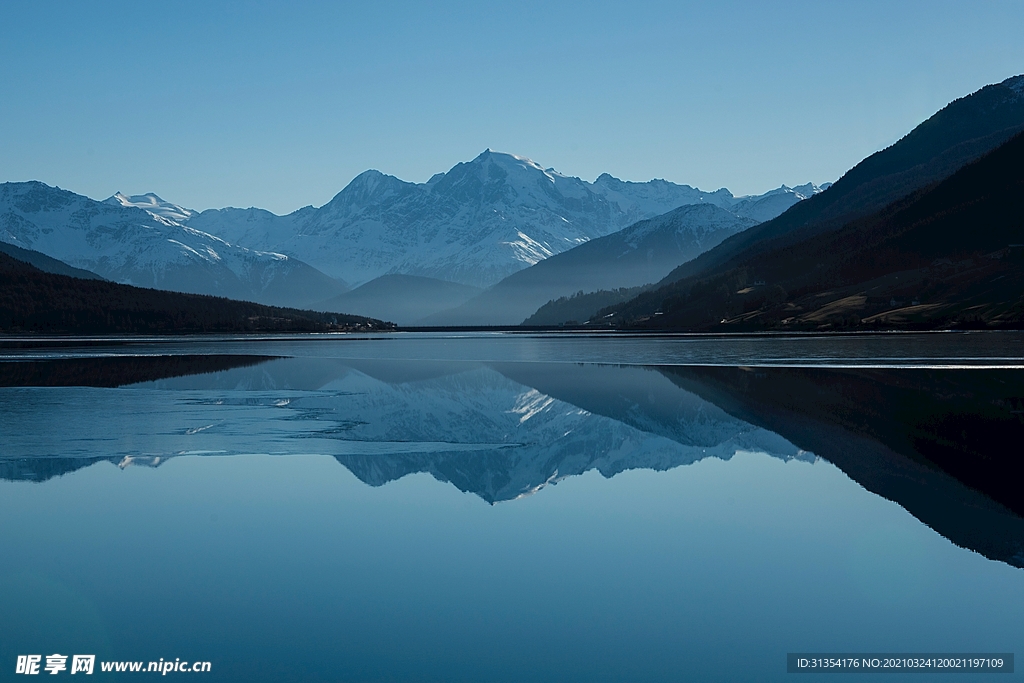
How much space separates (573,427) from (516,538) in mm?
21310

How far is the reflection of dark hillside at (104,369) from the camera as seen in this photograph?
259 feet

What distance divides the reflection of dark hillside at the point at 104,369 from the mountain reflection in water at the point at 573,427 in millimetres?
1668

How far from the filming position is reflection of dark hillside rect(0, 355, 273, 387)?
7888 cm

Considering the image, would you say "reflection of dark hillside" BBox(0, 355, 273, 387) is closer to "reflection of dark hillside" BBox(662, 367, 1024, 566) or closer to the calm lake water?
the calm lake water

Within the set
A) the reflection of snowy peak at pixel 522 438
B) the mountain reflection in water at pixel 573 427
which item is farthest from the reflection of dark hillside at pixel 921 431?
the reflection of snowy peak at pixel 522 438

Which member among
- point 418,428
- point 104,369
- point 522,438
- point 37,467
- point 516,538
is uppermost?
point 104,369

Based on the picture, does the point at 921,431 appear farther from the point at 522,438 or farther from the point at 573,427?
the point at 522,438

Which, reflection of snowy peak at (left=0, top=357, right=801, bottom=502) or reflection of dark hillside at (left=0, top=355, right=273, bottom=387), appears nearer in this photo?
reflection of snowy peak at (left=0, top=357, right=801, bottom=502)

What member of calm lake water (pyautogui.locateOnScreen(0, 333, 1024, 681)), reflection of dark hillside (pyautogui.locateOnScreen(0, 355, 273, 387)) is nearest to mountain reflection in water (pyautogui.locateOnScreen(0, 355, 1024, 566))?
calm lake water (pyautogui.locateOnScreen(0, 333, 1024, 681))

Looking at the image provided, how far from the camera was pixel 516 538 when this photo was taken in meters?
25.2

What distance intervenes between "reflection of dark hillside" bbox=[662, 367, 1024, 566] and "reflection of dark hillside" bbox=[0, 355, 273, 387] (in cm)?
4998

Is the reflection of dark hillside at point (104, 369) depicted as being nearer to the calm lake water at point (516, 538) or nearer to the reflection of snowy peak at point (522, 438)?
the calm lake water at point (516, 538)

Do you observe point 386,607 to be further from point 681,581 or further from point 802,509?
point 802,509

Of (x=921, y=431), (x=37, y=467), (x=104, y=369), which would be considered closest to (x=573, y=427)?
(x=921, y=431)
